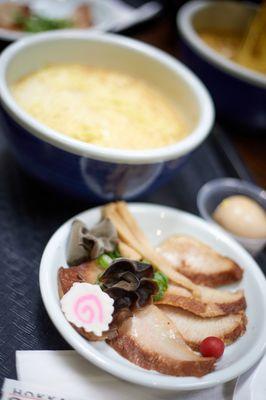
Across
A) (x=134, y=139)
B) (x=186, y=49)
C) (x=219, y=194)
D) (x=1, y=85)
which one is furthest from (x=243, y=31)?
(x=1, y=85)

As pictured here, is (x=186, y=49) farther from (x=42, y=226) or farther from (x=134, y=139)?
(x=42, y=226)

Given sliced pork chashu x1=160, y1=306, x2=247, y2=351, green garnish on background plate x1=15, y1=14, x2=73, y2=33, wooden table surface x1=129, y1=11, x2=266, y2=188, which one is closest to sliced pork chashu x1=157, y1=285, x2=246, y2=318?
sliced pork chashu x1=160, y1=306, x2=247, y2=351

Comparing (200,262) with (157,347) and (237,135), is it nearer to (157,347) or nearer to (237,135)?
(157,347)

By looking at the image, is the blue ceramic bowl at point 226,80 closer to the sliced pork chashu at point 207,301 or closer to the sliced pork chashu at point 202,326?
the sliced pork chashu at point 207,301

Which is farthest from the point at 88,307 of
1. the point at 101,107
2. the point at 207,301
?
the point at 101,107

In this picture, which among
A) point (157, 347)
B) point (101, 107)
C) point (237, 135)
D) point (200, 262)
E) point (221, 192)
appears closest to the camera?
point (157, 347)

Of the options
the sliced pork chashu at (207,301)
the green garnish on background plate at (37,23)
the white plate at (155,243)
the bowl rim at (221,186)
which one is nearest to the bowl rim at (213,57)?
the bowl rim at (221,186)
